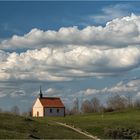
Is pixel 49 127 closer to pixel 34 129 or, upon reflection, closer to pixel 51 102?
pixel 34 129

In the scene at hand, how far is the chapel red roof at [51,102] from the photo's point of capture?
12927 cm

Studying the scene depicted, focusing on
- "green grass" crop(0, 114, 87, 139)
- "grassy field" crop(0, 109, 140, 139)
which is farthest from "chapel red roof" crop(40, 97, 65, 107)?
"green grass" crop(0, 114, 87, 139)

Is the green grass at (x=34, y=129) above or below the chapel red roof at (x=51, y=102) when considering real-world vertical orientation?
below

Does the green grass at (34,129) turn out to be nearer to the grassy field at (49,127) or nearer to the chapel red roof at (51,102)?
the grassy field at (49,127)

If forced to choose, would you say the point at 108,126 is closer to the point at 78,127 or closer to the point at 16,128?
the point at 78,127

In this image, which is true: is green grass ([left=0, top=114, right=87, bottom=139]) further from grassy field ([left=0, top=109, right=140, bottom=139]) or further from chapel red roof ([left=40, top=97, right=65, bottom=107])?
chapel red roof ([left=40, top=97, right=65, bottom=107])

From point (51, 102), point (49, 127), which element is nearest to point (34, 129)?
point (49, 127)

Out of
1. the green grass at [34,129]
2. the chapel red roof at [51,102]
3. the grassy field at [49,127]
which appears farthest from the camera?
the chapel red roof at [51,102]

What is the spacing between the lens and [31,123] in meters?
70.4

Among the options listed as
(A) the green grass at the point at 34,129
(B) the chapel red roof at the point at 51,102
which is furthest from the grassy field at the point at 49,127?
(B) the chapel red roof at the point at 51,102

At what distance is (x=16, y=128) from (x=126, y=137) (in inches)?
656

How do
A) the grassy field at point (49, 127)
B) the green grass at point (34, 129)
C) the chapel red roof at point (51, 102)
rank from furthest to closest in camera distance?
the chapel red roof at point (51, 102) < the grassy field at point (49, 127) < the green grass at point (34, 129)

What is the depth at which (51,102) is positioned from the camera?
130750mm

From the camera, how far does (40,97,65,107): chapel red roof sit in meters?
129
